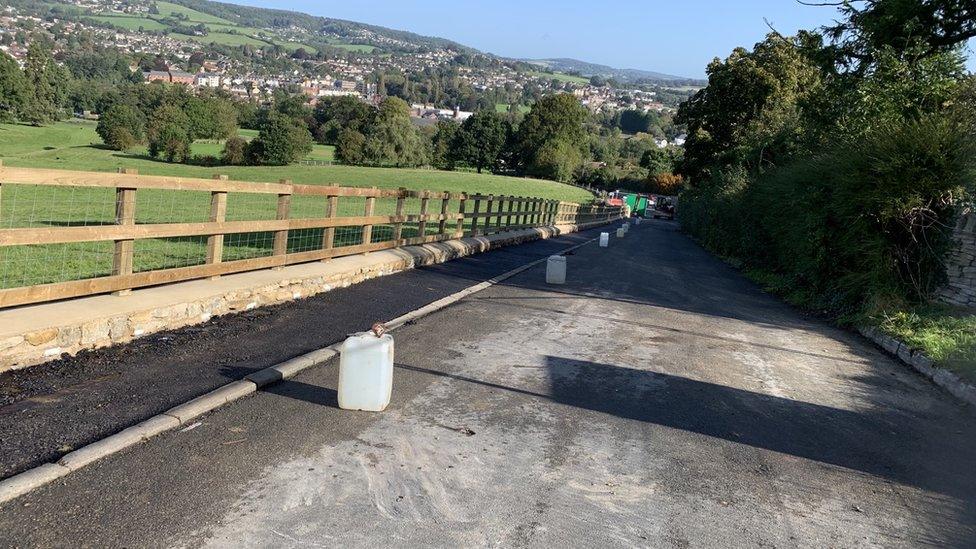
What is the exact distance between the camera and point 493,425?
222 inches

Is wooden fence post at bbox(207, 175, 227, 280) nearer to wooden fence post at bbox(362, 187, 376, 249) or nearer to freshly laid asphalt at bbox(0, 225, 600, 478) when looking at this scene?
freshly laid asphalt at bbox(0, 225, 600, 478)

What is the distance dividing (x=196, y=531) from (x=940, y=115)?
1381 cm

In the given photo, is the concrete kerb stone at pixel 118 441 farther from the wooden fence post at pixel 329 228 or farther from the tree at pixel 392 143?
the tree at pixel 392 143

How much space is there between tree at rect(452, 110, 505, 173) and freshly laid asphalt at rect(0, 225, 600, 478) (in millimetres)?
121981

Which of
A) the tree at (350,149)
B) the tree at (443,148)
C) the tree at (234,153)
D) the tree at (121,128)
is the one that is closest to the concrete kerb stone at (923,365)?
the tree at (234,153)

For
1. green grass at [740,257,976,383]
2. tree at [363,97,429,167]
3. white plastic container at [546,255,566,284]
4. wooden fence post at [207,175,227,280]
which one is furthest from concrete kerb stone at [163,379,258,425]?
tree at [363,97,429,167]

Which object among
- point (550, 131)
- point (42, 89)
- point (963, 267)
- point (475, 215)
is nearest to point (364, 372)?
point (963, 267)

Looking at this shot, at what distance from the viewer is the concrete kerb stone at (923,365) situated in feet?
25.7

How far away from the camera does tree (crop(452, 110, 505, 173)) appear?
130 metres

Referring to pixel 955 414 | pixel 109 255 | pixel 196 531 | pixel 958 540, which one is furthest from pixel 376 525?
pixel 109 255

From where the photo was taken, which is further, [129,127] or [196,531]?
[129,127]

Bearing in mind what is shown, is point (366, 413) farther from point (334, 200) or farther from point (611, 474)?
point (334, 200)

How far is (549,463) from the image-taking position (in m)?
4.98

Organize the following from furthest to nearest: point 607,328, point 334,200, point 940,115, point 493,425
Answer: point 940,115 → point 334,200 → point 607,328 → point 493,425
